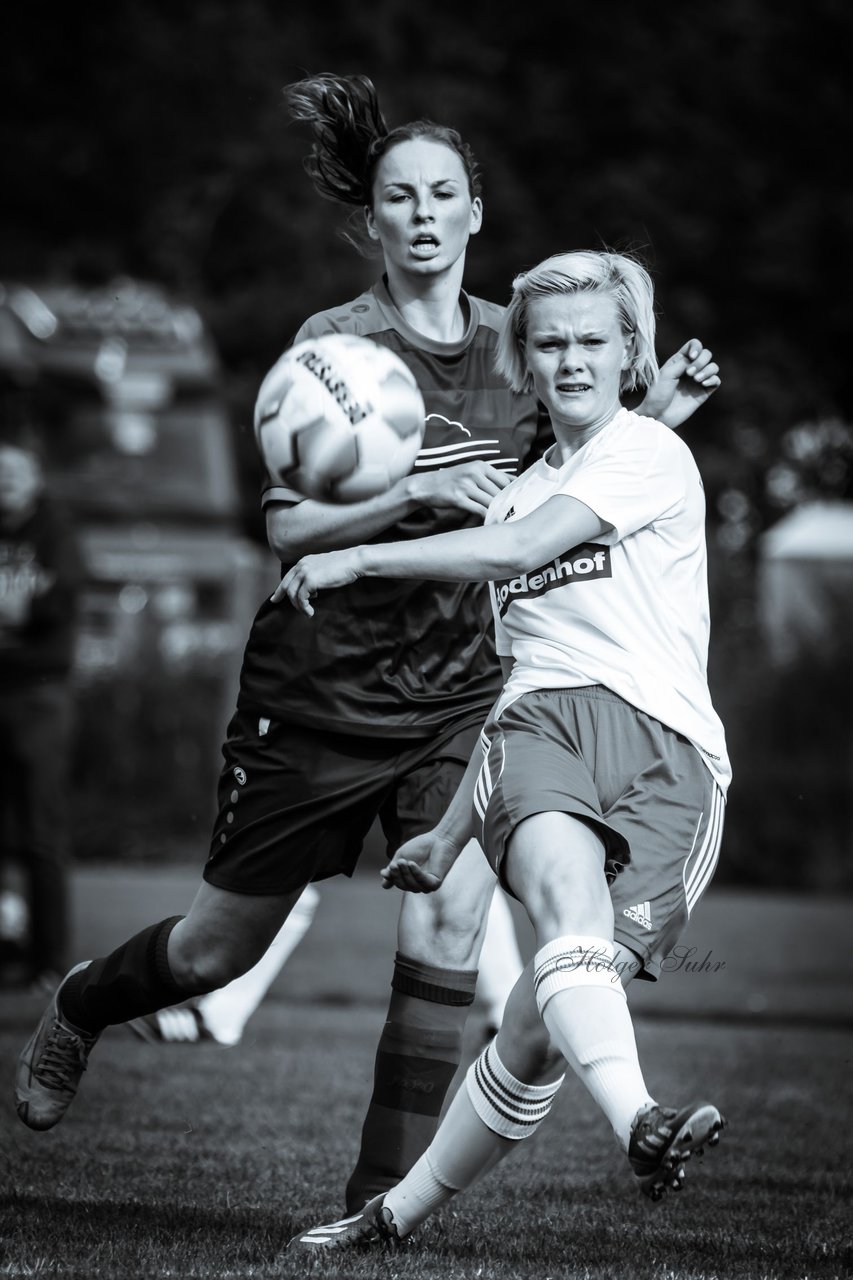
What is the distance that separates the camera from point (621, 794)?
141 inches

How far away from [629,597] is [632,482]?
0.22m

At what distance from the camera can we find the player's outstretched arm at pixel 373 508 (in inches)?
153

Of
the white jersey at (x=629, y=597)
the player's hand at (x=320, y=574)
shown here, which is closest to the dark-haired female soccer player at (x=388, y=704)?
the player's hand at (x=320, y=574)

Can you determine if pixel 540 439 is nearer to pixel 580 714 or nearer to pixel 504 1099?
pixel 580 714

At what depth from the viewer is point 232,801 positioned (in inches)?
168

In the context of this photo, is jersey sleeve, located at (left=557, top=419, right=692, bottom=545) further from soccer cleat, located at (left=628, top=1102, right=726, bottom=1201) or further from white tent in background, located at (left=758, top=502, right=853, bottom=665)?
white tent in background, located at (left=758, top=502, right=853, bottom=665)

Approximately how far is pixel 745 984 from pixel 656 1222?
5129 millimetres

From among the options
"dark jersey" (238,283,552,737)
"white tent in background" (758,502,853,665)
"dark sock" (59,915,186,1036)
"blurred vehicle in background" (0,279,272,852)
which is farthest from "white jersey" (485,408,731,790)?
"white tent in background" (758,502,853,665)

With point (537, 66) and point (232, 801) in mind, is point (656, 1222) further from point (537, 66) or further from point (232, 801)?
point (537, 66)

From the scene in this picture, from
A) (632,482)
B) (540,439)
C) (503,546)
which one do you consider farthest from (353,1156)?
(632,482)

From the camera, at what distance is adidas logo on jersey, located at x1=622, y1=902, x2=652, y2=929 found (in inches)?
136

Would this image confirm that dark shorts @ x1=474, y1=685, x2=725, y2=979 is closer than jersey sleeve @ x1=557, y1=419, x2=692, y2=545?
Yes

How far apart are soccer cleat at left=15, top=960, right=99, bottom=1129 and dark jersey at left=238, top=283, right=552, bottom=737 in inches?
35.2

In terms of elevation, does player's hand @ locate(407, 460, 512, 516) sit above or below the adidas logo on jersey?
above
